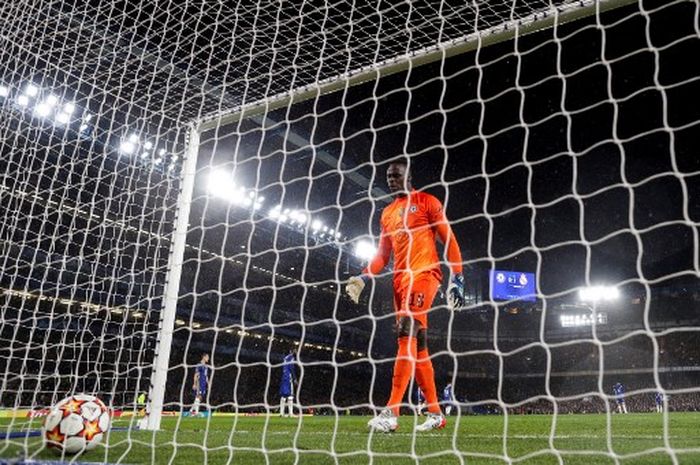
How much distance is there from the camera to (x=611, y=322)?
32031 mm

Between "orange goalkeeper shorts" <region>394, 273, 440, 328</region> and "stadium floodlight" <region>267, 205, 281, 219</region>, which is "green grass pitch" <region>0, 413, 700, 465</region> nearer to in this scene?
"orange goalkeeper shorts" <region>394, 273, 440, 328</region>

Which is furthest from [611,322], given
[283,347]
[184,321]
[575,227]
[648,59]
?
[648,59]

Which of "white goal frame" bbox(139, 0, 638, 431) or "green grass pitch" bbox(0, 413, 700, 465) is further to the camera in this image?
"white goal frame" bbox(139, 0, 638, 431)

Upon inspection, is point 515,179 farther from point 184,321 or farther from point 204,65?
point 204,65

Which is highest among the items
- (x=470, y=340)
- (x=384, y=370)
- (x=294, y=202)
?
(x=294, y=202)

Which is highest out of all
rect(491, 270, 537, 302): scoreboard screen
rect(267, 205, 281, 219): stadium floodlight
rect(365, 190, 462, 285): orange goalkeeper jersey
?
rect(491, 270, 537, 302): scoreboard screen

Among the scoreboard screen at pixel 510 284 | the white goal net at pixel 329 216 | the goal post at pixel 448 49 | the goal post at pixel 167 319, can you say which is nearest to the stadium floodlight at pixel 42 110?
the white goal net at pixel 329 216

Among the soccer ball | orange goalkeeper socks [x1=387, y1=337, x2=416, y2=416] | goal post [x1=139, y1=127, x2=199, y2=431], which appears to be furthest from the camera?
goal post [x1=139, y1=127, x2=199, y2=431]

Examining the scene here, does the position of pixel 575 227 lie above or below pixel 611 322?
above

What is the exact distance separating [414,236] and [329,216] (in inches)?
797

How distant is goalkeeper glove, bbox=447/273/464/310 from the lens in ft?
11.2

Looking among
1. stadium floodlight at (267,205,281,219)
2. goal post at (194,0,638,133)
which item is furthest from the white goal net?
stadium floodlight at (267,205,281,219)

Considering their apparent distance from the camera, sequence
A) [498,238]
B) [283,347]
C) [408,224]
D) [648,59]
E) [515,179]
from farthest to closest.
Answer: [498,238]
[283,347]
[515,179]
[648,59]
[408,224]

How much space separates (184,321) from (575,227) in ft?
62.1
